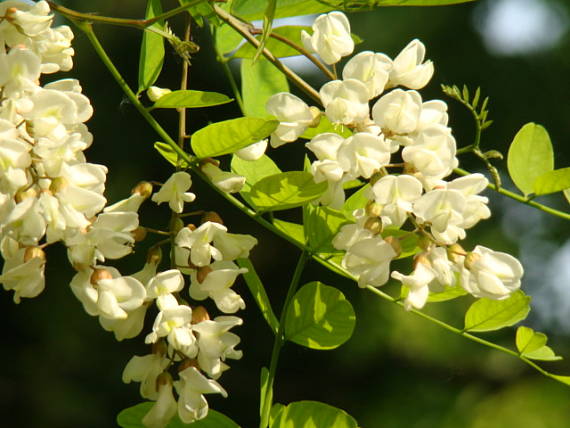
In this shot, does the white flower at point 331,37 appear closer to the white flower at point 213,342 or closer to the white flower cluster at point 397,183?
the white flower cluster at point 397,183

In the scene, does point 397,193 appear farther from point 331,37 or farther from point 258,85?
point 258,85

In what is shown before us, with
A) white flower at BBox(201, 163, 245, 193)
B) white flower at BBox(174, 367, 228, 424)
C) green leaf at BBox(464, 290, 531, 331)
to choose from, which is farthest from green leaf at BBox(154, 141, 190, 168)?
green leaf at BBox(464, 290, 531, 331)

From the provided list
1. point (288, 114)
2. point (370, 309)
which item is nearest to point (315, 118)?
point (288, 114)

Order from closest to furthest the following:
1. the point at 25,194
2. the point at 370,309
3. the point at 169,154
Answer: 1. the point at 25,194
2. the point at 169,154
3. the point at 370,309

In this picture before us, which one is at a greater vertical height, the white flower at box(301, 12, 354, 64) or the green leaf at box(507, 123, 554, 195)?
the white flower at box(301, 12, 354, 64)

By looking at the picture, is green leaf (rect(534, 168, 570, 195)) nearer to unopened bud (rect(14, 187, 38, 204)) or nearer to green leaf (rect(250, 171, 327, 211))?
green leaf (rect(250, 171, 327, 211))

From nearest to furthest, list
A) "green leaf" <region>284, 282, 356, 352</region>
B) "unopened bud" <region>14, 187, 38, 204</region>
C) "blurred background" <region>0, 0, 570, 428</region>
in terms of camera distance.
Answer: "unopened bud" <region>14, 187, 38, 204</region> < "green leaf" <region>284, 282, 356, 352</region> < "blurred background" <region>0, 0, 570, 428</region>

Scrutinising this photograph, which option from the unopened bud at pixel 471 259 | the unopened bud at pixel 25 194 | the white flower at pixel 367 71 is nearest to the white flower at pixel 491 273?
the unopened bud at pixel 471 259
